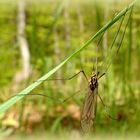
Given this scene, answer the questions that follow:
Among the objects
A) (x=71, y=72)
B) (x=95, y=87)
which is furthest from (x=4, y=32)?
(x=95, y=87)

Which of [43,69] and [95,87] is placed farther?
[43,69]

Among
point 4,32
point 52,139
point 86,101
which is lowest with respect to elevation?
point 52,139

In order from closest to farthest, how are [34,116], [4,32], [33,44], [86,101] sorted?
[86,101]
[33,44]
[34,116]
[4,32]

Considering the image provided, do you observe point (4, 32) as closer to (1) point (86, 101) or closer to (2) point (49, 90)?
(2) point (49, 90)

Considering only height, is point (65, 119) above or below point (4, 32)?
below

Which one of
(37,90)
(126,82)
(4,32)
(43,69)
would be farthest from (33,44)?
(4,32)

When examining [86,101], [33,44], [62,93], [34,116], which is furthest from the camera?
[62,93]

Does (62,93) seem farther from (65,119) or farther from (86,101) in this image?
(86,101)
